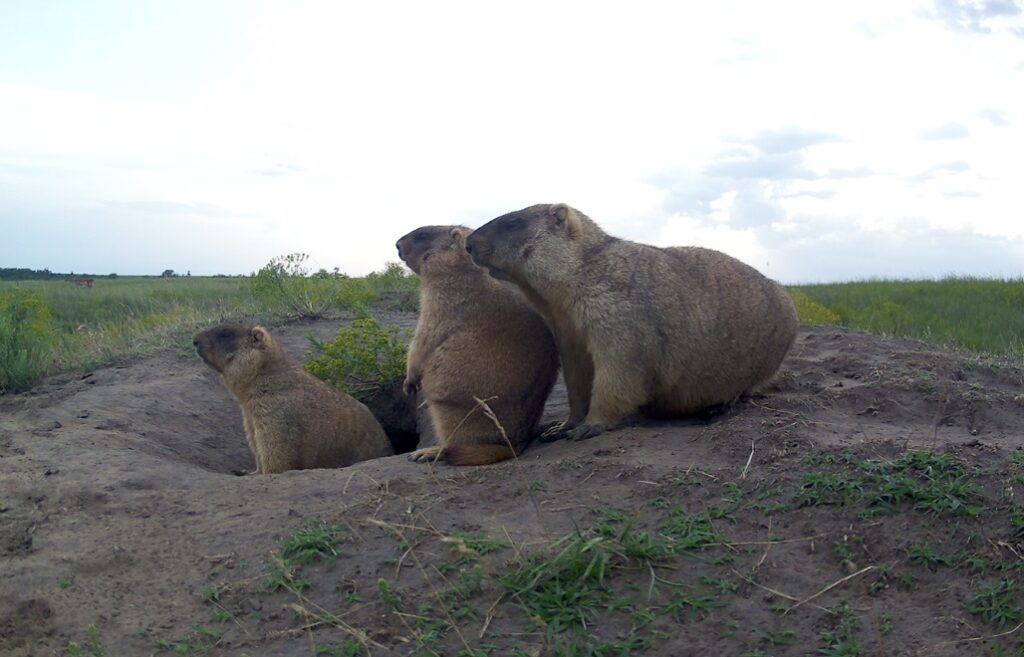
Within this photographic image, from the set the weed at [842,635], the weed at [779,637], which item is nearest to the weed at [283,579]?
the weed at [779,637]

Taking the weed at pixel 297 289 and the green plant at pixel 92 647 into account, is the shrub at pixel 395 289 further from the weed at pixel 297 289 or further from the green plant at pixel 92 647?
the green plant at pixel 92 647

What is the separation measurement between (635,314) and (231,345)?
11.1 ft

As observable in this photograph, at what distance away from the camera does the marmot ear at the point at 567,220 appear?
252 inches

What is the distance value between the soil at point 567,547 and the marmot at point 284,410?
1047 millimetres

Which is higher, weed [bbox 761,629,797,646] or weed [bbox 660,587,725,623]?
weed [bbox 660,587,725,623]

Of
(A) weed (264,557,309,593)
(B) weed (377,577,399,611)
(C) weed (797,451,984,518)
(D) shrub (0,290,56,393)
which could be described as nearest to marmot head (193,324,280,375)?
(D) shrub (0,290,56,393)

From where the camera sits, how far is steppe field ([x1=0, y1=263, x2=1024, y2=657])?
3.57 meters

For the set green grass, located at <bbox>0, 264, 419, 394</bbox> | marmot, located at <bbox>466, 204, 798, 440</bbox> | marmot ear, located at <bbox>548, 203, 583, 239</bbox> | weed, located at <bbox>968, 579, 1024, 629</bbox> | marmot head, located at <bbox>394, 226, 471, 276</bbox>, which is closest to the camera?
weed, located at <bbox>968, 579, 1024, 629</bbox>

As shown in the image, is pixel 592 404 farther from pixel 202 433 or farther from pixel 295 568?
pixel 202 433

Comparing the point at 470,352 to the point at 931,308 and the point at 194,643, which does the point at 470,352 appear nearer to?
the point at 194,643

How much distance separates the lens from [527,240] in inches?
251

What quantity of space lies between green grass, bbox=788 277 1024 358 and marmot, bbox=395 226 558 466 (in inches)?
225

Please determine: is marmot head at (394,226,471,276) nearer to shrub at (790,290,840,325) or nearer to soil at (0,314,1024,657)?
soil at (0,314,1024,657)

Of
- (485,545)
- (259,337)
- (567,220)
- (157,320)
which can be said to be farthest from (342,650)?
(157,320)
